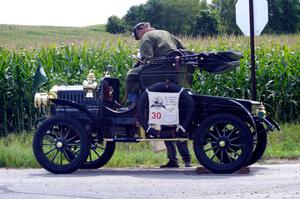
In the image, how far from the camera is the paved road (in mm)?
9938

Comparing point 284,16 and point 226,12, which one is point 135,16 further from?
point 284,16

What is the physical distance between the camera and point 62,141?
12359mm

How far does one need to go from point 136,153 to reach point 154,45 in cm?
268

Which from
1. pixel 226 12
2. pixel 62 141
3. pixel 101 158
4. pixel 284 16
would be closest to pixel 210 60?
pixel 101 158

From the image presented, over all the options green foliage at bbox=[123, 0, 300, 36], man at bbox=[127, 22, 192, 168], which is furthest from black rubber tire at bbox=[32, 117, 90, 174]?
green foliage at bbox=[123, 0, 300, 36]

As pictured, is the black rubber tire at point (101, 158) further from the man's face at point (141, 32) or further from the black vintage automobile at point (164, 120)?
the man's face at point (141, 32)

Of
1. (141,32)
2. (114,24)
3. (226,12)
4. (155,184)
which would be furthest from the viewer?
(114,24)

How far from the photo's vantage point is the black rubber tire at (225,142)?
11.8 m

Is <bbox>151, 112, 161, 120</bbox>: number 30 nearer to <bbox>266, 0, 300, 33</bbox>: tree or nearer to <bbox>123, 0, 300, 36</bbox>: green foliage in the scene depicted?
<bbox>123, 0, 300, 36</bbox>: green foliage

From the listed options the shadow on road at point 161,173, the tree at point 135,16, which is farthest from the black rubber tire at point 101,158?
the tree at point 135,16

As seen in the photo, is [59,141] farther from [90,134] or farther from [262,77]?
[262,77]

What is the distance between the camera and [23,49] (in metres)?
20.4

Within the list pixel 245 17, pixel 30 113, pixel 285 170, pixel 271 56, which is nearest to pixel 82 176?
pixel 285 170

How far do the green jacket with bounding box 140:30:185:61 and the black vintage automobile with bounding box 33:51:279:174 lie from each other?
0.66ft
